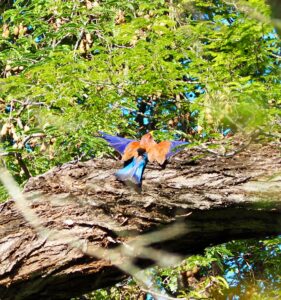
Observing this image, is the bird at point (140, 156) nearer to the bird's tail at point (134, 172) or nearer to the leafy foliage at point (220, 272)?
the bird's tail at point (134, 172)

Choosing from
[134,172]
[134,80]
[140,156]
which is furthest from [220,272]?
[134,172]

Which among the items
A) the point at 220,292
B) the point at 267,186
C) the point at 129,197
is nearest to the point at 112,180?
the point at 129,197

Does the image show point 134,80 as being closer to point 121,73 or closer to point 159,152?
point 121,73

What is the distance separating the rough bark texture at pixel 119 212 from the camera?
386 cm

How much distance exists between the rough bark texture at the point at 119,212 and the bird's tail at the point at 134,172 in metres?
0.05

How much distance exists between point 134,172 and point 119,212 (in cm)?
24

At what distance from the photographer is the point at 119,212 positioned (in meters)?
4.14

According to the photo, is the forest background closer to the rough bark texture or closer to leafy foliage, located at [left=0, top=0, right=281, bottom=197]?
leafy foliage, located at [left=0, top=0, right=281, bottom=197]

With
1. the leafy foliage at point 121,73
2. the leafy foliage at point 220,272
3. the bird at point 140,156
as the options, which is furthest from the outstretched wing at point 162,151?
the leafy foliage at point 220,272

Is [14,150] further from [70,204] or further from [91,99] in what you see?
[70,204]

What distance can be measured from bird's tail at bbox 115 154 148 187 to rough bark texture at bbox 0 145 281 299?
0.05 meters

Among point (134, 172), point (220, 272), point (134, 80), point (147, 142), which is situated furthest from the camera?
point (220, 272)

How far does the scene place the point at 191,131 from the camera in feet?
23.8

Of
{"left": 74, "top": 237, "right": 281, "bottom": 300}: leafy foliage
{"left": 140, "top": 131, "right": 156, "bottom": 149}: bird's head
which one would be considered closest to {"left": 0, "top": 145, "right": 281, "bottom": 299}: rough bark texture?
{"left": 140, "top": 131, "right": 156, "bottom": 149}: bird's head
